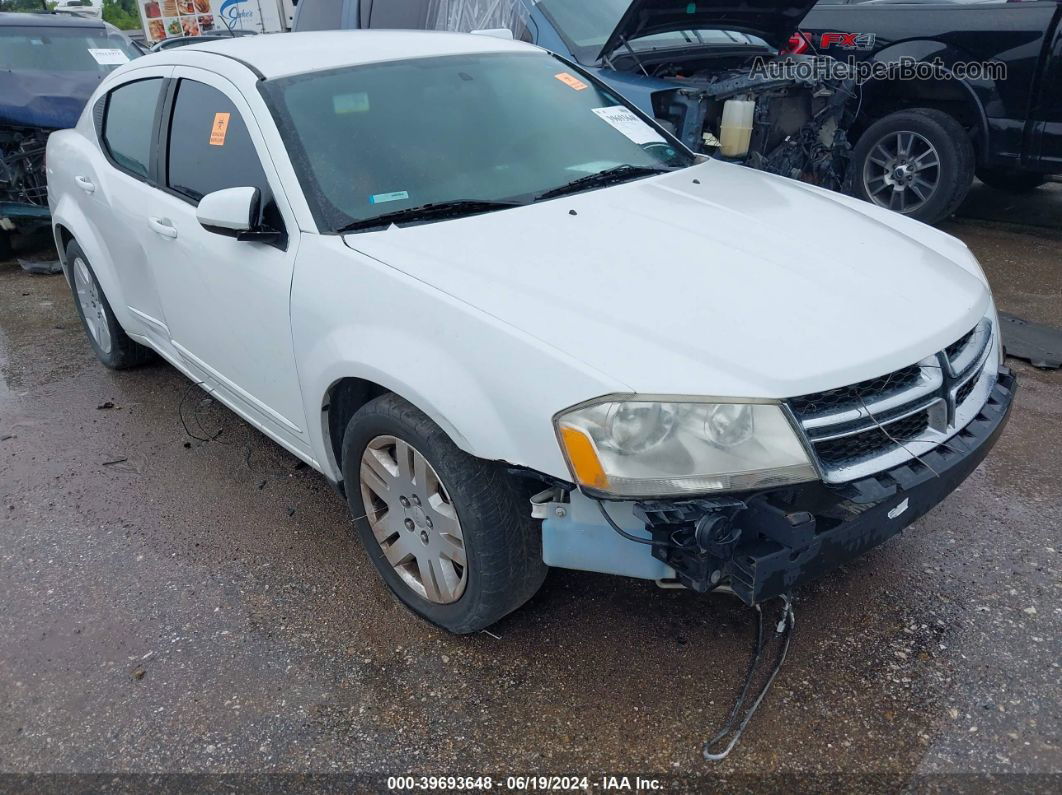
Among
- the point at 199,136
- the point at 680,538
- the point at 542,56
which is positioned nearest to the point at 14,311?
the point at 199,136

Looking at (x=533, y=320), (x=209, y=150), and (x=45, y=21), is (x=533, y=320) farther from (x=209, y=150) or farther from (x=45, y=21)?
(x=45, y=21)

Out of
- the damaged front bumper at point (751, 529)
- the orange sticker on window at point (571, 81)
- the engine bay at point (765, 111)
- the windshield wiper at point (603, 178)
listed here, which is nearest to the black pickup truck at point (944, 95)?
the engine bay at point (765, 111)

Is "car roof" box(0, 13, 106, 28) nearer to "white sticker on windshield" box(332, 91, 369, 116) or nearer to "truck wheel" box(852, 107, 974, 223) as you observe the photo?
"white sticker on windshield" box(332, 91, 369, 116)

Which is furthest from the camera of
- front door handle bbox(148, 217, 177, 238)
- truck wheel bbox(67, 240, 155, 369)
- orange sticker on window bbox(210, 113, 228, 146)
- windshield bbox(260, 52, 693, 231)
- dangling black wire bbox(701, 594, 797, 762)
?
truck wheel bbox(67, 240, 155, 369)

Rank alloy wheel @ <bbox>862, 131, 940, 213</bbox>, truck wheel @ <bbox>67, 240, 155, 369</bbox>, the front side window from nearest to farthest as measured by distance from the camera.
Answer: the front side window < truck wheel @ <bbox>67, 240, 155, 369</bbox> < alloy wheel @ <bbox>862, 131, 940, 213</bbox>

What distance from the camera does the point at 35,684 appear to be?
2525 millimetres

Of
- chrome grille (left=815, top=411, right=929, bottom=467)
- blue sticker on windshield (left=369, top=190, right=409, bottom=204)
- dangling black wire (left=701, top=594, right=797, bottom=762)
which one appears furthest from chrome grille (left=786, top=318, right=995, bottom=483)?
blue sticker on windshield (left=369, top=190, right=409, bottom=204)

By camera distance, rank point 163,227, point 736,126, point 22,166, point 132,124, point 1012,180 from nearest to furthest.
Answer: point 163,227, point 132,124, point 736,126, point 22,166, point 1012,180

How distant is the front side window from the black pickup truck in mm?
4325

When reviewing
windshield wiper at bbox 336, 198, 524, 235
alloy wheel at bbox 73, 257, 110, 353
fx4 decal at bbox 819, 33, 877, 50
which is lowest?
alloy wheel at bbox 73, 257, 110, 353

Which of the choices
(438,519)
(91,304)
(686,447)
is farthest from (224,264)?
(91,304)

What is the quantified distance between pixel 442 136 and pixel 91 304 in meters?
2.69

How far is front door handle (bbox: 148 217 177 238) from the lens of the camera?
319 cm

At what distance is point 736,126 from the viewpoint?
16.6ft
